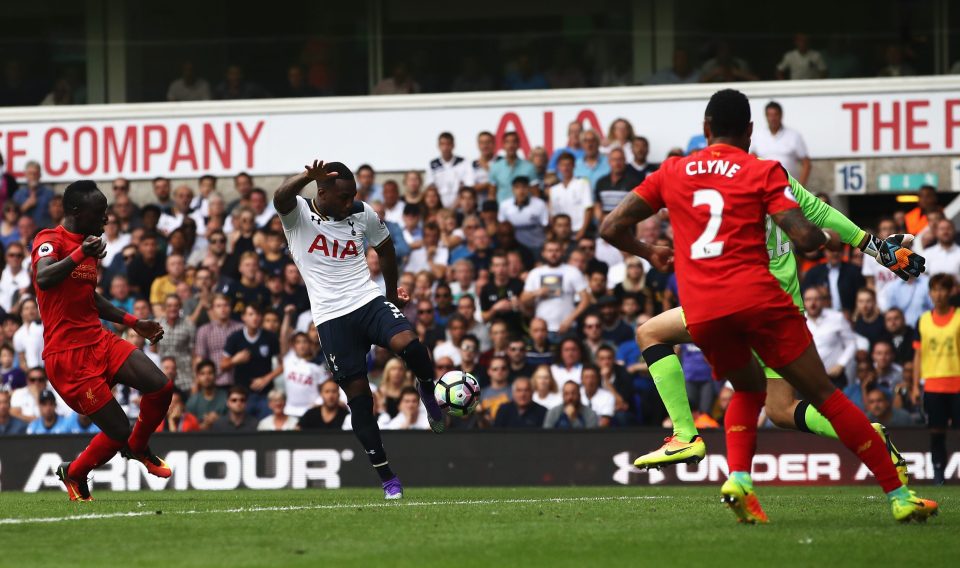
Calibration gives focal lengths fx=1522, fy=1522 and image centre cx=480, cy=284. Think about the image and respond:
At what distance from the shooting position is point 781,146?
19.5m

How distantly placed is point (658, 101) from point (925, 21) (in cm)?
385

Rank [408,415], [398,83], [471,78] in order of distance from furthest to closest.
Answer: [398,83] → [471,78] → [408,415]

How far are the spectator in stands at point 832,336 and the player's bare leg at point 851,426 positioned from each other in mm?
8617

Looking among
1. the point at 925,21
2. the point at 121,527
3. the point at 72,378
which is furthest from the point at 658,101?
the point at 121,527

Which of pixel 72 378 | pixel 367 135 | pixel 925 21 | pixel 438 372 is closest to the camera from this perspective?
pixel 72 378

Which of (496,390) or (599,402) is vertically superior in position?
(496,390)

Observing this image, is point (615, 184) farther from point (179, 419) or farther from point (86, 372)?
point (86, 372)

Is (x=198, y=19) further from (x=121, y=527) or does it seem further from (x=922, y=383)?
(x=121, y=527)

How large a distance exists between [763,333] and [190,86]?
1680cm

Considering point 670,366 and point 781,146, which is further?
point 781,146

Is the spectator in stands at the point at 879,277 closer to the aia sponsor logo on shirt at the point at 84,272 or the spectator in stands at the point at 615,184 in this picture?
the spectator in stands at the point at 615,184

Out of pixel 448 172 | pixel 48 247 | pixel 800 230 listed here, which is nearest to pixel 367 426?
pixel 48 247

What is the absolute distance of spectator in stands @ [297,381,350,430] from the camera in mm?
17266

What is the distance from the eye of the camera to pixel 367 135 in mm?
22625
